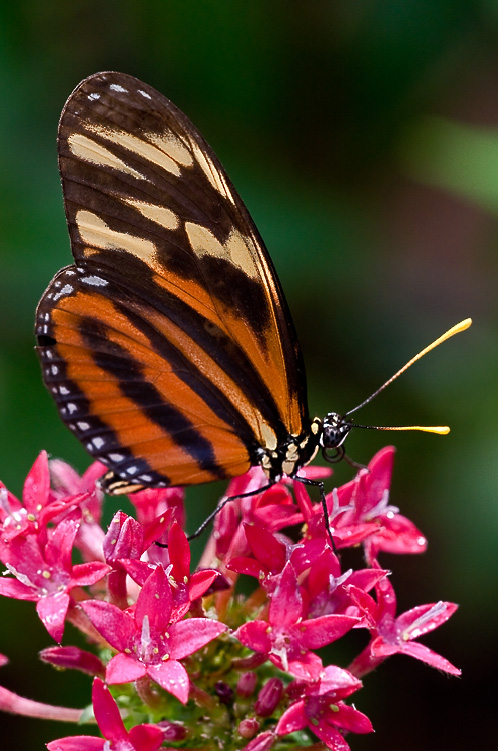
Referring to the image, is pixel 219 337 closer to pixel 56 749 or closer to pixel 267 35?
pixel 56 749

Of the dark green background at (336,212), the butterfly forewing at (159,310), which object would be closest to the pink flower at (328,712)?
the butterfly forewing at (159,310)

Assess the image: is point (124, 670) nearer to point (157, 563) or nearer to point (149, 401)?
point (157, 563)

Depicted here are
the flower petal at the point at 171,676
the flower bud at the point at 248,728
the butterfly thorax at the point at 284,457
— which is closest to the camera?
the flower petal at the point at 171,676

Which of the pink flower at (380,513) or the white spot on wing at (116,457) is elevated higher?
the white spot on wing at (116,457)

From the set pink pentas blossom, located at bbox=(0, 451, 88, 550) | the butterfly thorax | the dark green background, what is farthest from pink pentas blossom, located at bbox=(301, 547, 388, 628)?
the dark green background

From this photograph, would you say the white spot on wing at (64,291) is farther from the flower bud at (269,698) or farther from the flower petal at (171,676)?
the flower bud at (269,698)

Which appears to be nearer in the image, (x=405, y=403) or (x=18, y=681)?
(x=18, y=681)

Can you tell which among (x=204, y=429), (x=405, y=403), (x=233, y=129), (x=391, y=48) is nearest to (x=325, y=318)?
(x=405, y=403)
